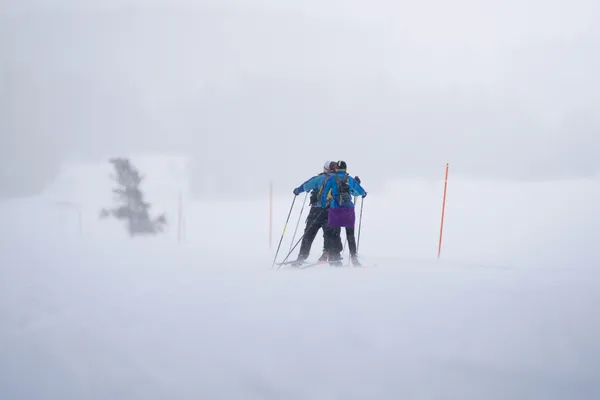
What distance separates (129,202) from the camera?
24.1 metres

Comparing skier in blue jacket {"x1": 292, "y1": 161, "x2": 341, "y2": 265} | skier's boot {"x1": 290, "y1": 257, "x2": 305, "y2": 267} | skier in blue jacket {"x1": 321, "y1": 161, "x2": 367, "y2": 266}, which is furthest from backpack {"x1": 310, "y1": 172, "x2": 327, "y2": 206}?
skier's boot {"x1": 290, "y1": 257, "x2": 305, "y2": 267}

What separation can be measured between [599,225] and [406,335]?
37.1 m

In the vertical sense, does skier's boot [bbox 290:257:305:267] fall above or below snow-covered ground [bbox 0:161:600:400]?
below

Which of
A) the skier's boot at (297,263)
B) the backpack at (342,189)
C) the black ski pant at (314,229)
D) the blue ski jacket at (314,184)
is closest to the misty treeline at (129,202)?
the black ski pant at (314,229)

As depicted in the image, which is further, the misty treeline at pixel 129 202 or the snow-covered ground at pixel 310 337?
the misty treeline at pixel 129 202

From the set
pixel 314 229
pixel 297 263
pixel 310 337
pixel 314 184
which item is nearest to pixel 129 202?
pixel 314 229

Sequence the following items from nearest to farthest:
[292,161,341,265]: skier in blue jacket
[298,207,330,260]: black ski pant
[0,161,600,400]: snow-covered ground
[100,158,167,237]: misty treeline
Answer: [0,161,600,400]: snow-covered ground < [292,161,341,265]: skier in blue jacket < [298,207,330,260]: black ski pant < [100,158,167,237]: misty treeline

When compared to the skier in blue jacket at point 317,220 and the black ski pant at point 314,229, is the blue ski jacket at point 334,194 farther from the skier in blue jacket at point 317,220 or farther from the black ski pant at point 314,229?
the black ski pant at point 314,229

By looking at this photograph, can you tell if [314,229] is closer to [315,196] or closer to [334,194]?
[315,196]

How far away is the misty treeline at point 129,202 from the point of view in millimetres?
23656

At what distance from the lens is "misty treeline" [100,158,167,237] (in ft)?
77.6

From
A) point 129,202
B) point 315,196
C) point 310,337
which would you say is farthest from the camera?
point 129,202

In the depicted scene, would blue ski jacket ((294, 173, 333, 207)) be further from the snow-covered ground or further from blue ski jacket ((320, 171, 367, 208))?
the snow-covered ground

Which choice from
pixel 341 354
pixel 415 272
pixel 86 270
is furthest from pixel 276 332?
pixel 86 270
